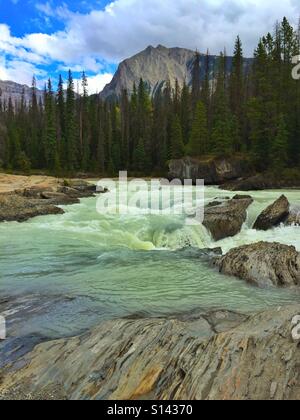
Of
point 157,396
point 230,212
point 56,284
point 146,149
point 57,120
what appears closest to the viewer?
point 157,396

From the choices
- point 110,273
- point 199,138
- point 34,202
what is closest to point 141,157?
point 199,138

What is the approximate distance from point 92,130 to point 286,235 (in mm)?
60930

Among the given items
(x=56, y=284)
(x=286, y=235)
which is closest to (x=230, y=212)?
(x=286, y=235)

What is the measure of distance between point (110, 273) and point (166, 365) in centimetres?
743

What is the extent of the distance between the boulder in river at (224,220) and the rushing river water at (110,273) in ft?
1.22

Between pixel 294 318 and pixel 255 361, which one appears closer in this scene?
pixel 255 361

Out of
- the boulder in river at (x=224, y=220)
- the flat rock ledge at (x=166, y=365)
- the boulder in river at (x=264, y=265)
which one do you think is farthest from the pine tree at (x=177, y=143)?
the flat rock ledge at (x=166, y=365)

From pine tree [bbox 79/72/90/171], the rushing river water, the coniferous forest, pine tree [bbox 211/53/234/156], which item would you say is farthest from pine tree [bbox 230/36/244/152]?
the rushing river water

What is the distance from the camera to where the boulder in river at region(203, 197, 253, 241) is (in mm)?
20016

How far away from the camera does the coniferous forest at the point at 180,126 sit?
49.7m

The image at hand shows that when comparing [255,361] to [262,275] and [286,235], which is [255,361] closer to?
[262,275]

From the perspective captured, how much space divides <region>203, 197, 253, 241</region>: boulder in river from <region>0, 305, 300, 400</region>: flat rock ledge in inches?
505

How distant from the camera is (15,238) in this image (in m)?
18.7
